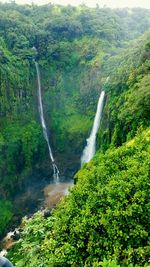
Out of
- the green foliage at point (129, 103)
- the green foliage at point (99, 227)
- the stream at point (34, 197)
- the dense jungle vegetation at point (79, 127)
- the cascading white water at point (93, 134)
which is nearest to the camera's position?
the green foliage at point (99, 227)

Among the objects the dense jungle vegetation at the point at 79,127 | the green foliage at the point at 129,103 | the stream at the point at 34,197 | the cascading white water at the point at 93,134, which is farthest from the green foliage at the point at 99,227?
the cascading white water at the point at 93,134

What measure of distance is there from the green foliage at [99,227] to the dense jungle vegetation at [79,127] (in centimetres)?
3

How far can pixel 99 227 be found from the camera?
1202 cm

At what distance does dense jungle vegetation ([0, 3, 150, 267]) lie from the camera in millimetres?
11734

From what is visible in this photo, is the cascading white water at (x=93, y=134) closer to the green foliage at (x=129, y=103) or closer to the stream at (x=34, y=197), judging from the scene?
the stream at (x=34, y=197)

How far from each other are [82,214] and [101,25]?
4447 cm

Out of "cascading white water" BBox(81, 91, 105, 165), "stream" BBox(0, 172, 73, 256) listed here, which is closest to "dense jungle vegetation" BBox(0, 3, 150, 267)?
"stream" BBox(0, 172, 73, 256)

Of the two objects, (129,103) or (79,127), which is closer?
(129,103)

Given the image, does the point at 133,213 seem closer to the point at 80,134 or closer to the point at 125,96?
the point at 125,96

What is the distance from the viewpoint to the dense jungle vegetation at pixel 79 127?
38.5 feet

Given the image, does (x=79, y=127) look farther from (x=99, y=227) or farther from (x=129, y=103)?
(x=99, y=227)

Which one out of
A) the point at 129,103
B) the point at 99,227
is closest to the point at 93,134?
the point at 129,103

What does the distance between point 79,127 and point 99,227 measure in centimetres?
2898

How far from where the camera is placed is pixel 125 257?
11102 millimetres
